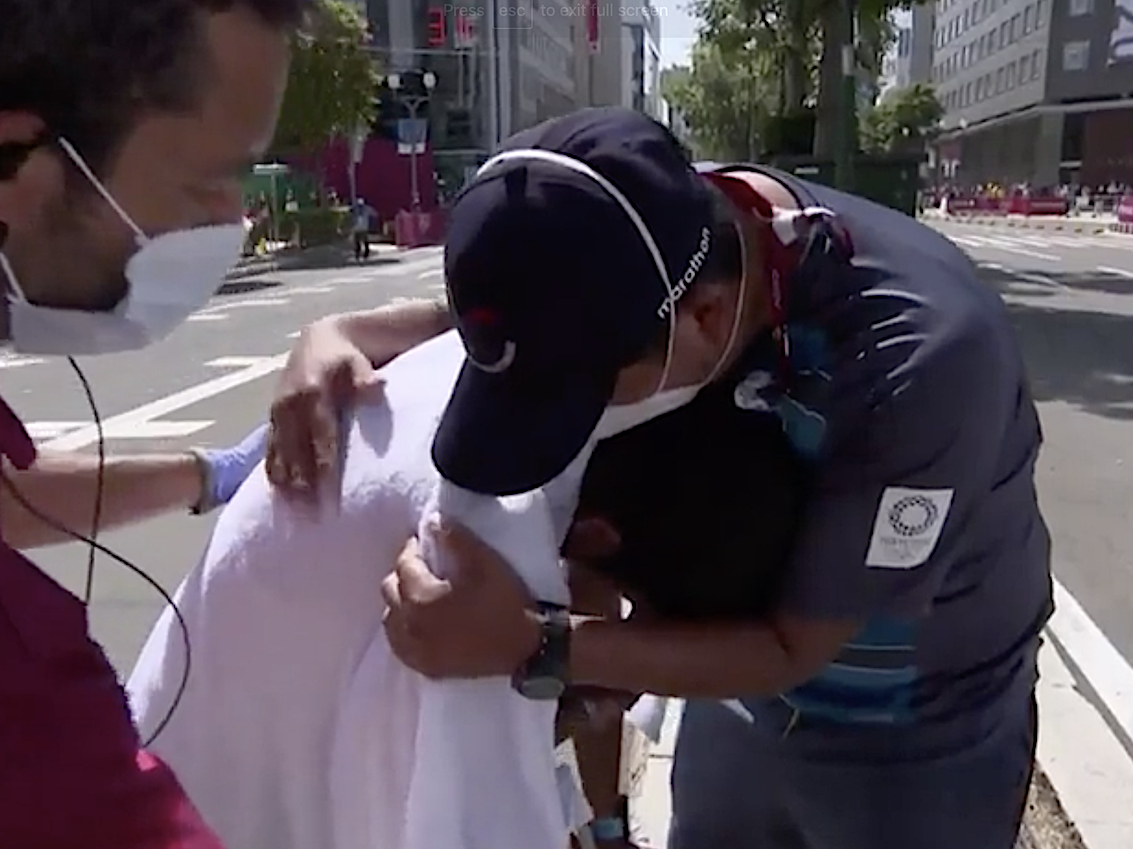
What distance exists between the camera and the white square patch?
1630mm

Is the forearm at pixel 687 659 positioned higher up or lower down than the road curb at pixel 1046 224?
higher up

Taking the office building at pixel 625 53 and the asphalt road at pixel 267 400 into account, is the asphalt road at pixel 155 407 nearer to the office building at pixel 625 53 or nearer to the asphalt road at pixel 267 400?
the asphalt road at pixel 267 400

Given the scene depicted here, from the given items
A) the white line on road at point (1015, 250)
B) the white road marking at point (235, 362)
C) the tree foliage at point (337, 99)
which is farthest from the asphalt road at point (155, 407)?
the white line on road at point (1015, 250)

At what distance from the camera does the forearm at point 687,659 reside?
1.62 meters

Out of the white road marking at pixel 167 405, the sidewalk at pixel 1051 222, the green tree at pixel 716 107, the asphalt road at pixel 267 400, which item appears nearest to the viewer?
the asphalt road at pixel 267 400

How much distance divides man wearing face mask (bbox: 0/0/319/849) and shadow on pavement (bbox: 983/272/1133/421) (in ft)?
19.7

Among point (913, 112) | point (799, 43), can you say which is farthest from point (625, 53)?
point (799, 43)

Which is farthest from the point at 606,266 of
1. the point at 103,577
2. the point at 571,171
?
the point at 103,577

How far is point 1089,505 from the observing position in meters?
6.72

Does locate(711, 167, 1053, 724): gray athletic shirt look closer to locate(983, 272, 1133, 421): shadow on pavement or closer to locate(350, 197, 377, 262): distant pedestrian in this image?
locate(983, 272, 1133, 421): shadow on pavement

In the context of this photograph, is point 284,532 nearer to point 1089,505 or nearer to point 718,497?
point 718,497

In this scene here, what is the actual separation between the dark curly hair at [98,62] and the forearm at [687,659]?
722 millimetres

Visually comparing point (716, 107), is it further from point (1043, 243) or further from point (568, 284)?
point (568, 284)

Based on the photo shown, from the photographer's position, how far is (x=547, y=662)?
5.09 ft
